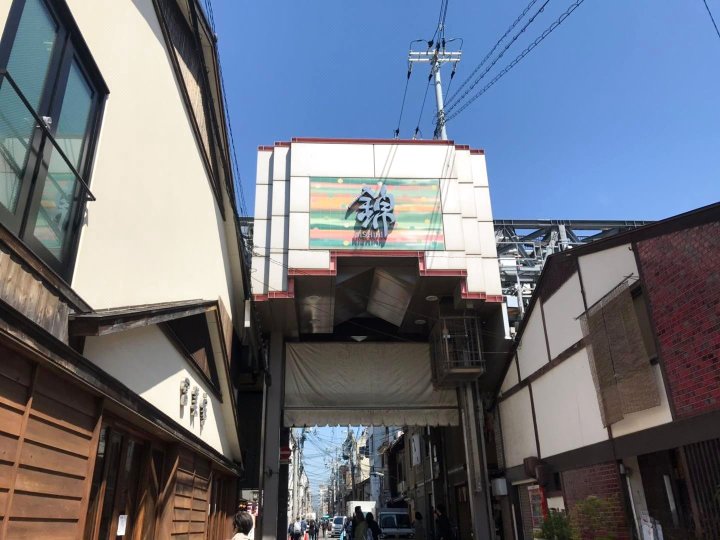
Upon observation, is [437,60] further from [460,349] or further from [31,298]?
[31,298]

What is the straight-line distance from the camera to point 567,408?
11219 mm

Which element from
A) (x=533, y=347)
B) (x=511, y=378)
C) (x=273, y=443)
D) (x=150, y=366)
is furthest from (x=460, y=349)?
(x=150, y=366)

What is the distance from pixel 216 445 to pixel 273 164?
936 centimetres

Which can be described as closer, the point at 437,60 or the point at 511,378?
the point at 511,378

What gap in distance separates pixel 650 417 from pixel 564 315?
11.7 ft

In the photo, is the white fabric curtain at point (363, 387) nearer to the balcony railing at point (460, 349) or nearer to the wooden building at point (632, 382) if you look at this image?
the balcony railing at point (460, 349)

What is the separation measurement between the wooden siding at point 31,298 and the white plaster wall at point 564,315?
938 centimetres

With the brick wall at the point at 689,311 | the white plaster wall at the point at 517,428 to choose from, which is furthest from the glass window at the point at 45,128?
the white plaster wall at the point at 517,428

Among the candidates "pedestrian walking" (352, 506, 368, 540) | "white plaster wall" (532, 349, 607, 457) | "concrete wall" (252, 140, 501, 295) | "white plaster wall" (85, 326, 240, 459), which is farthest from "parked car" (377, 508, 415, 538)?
"white plaster wall" (85, 326, 240, 459)

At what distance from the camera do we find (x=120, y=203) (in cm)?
510

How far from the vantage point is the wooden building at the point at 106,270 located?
3275 mm

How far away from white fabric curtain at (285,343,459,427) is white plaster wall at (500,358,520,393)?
9.99ft

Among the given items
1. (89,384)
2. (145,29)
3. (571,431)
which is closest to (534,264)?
(571,431)

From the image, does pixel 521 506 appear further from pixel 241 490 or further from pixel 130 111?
pixel 130 111
